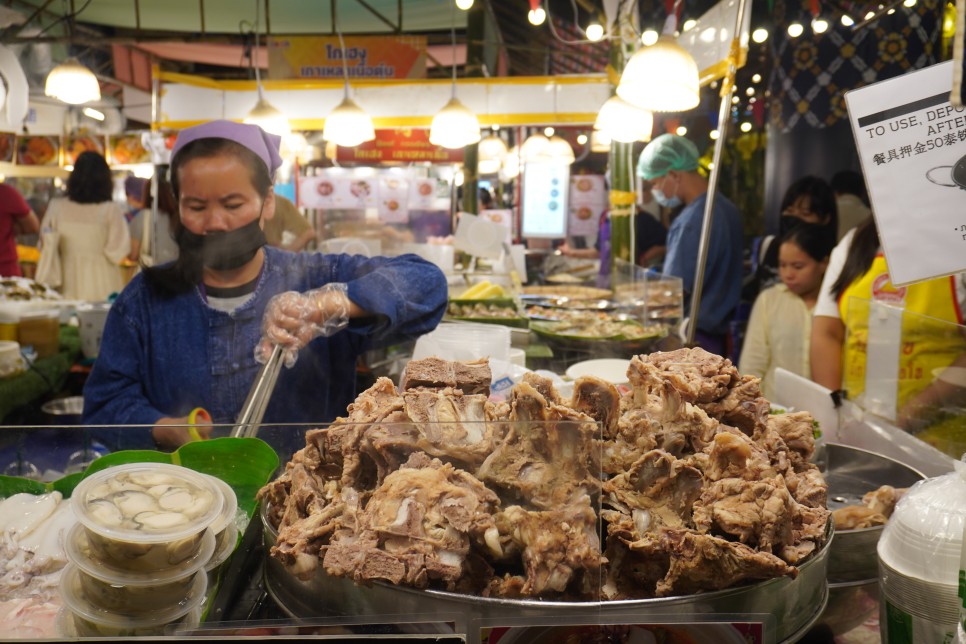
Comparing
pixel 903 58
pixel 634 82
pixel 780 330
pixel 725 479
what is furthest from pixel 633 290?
pixel 725 479

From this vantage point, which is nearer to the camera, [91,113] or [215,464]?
[215,464]

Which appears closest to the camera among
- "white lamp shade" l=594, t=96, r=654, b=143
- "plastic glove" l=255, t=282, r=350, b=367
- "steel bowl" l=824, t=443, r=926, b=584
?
"steel bowl" l=824, t=443, r=926, b=584

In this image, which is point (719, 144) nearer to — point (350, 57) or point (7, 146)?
point (350, 57)

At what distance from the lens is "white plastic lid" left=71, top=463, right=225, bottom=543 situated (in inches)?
35.5

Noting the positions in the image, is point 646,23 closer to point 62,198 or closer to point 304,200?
point 304,200

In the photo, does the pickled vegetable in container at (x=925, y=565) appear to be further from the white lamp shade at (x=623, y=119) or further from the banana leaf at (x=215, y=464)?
the white lamp shade at (x=623, y=119)

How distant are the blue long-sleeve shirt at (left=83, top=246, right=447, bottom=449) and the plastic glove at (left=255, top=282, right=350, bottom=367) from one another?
98 mm

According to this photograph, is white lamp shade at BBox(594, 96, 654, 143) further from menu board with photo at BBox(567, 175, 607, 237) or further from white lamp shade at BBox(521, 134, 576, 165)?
menu board with photo at BBox(567, 175, 607, 237)

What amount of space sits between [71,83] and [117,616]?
5.02m

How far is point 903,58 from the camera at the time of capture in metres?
5.95

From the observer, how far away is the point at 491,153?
8758 mm

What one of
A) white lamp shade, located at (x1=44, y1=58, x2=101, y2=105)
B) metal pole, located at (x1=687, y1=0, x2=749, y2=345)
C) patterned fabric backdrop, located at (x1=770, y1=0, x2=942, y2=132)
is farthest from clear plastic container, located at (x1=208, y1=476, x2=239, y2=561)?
patterned fabric backdrop, located at (x1=770, y1=0, x2=942, y2=132)

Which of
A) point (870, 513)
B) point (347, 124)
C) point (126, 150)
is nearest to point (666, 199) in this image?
point (347, 124)

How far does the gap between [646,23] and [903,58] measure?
2.16m
